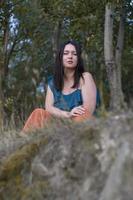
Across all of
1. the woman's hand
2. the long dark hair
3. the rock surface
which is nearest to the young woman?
the long dark hair

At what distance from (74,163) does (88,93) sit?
323 cm

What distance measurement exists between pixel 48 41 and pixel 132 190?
2826cm

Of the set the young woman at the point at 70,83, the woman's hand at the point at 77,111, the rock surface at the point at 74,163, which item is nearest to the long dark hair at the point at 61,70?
the young woman at the point at 70,83

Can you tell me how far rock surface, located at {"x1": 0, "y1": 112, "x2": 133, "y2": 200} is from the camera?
2.96 m

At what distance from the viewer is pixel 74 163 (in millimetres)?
3551

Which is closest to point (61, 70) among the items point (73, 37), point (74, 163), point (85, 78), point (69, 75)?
point (69, 75)

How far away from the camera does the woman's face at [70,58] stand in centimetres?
697

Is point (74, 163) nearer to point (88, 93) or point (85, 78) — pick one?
point (88, 93)

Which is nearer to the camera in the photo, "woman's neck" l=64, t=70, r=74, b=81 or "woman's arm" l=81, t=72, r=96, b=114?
"woman's arm" l=81, t=72, r=96, b=114

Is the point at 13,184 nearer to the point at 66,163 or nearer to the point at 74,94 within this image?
the point at 66,163

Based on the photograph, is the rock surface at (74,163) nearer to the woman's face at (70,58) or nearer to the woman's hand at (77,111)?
the woman's hand at (77,111)

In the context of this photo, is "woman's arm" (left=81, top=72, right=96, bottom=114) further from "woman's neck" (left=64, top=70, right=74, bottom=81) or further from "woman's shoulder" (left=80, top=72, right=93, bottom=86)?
"woman's neck" (left=64, top=70, right=74, bottom=81)

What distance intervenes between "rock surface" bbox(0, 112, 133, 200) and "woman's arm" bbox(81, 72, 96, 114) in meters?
2.27

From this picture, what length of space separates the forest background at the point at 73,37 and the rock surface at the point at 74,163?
1.39 ft
